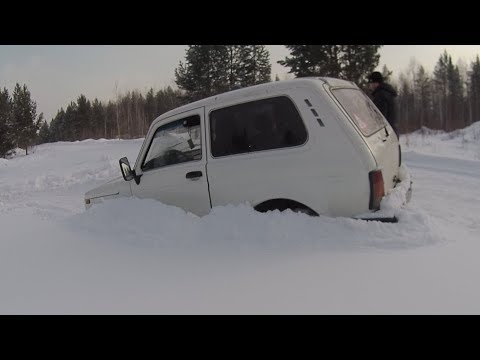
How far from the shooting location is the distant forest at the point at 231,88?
2170cm

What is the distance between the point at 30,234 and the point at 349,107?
12.8ft

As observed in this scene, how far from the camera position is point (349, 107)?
3.54m

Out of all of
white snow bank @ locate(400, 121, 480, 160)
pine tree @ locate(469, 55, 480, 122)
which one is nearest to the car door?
white snow bank @ locate(400, 121, 480, 160)

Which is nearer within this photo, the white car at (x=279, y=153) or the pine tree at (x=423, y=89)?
the white car at (x=279, y=153)

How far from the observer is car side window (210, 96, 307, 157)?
341 cm

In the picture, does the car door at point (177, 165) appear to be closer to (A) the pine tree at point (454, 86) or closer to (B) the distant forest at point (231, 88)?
(B) the distant forest at point (231, 88)

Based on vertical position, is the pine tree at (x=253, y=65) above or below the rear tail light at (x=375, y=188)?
above

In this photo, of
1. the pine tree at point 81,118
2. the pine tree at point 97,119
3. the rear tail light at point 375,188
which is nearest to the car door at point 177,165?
the rear tail light at point 375,188

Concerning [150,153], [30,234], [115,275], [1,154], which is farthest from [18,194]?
[1,154]

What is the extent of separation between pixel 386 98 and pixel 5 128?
33.5 meters

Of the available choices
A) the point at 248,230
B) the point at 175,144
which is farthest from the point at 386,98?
the point at 248,230

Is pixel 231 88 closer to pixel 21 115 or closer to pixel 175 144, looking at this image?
pixel 175 144

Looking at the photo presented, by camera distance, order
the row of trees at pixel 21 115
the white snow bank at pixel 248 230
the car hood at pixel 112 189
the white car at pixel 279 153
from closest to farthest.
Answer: the white snow bank at pixel 248 230 < the white car at pixel 279 153 < the car hood at pixel 112 189 < the row of trees at pixel 21 115

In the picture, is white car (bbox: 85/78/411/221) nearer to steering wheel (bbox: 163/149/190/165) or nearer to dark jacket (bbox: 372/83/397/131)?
steering wheel (bbox: 163/149/190/165)
